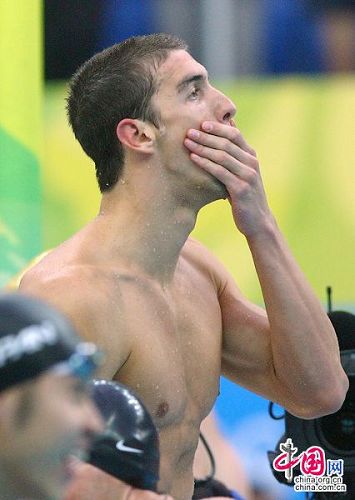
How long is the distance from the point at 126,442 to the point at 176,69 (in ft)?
3.95

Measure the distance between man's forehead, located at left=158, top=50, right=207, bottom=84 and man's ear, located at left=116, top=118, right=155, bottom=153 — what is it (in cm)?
11

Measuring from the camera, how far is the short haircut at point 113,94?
2844 millimetres

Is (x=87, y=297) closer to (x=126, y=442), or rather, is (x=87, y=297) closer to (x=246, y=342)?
(x=246, y=342)

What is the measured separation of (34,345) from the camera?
4.72 ft

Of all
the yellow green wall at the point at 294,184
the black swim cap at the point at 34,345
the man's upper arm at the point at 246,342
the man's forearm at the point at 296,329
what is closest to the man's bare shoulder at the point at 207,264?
the man's upper arm at the point at 246,342

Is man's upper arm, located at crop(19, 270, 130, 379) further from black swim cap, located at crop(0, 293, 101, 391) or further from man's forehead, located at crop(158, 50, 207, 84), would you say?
black swim cap, located at crop(0, 293, 101, 391)

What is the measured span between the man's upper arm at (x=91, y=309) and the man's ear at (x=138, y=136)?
0.37 meters

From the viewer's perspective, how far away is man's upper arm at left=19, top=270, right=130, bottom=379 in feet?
8.24

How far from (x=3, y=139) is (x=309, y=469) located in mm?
1482

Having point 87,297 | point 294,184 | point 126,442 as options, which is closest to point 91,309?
point 87,297

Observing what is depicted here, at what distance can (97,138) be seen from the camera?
290 centimetres

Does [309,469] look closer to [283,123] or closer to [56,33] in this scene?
[283,123]

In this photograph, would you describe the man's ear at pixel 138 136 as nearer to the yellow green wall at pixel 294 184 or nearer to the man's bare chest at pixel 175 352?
the man's bare chest at pixel 175 352

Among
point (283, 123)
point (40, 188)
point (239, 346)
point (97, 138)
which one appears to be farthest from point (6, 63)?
point (239, 346)
